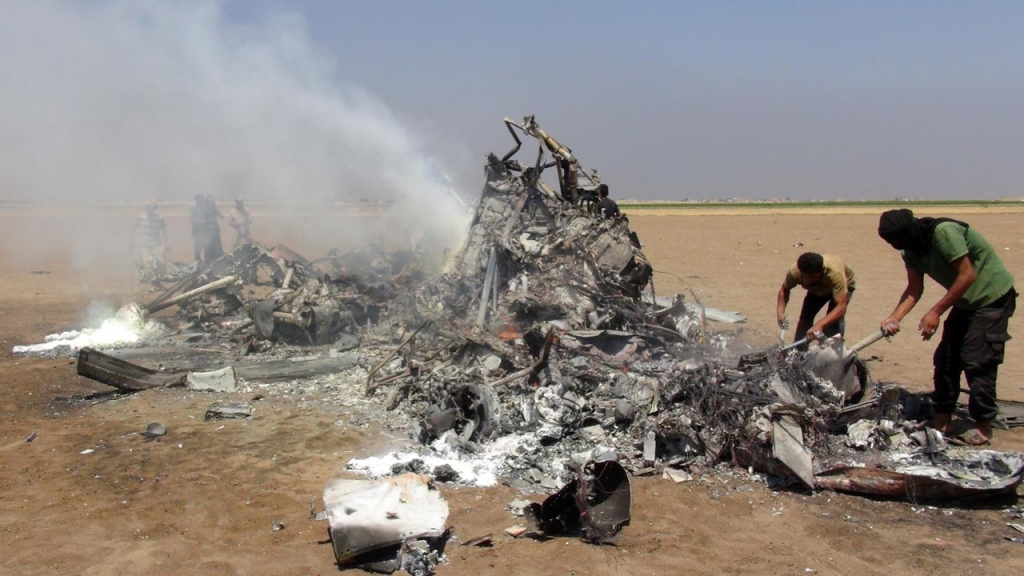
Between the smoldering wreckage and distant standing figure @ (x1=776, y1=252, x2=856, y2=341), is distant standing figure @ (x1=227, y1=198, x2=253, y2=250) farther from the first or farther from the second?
distant standing figure @ (x1=776, y1=252, x2=856, y2=341)

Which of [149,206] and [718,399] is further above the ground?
[149,206]

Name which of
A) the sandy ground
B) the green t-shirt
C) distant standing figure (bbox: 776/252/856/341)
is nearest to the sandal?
the sandy ground

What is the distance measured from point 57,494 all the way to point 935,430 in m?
6.82

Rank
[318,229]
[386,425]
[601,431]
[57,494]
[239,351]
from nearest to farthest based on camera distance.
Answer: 1. [57,494]
2. [601,431]
3. [386,425]
4. [239,351]
5. [318,229]

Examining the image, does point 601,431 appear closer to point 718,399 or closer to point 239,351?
point 718,399

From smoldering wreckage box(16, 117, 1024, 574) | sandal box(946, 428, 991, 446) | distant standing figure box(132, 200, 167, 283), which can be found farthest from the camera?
distant standing figure box(132, 200, 167, 283)

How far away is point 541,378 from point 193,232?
12885 millimetres

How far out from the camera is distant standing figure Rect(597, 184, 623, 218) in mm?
10372

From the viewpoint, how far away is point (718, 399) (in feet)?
18.5

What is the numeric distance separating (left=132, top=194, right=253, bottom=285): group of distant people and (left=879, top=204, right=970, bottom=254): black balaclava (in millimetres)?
13930

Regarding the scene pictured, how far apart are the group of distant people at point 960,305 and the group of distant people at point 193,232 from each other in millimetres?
14015

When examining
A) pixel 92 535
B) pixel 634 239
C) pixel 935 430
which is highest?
pixel 634 239

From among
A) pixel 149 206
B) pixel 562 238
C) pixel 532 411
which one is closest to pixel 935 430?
pixel 532 411

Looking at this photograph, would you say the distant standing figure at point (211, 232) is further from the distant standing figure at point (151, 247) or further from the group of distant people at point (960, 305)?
the group of distant people at point (960, 305)
